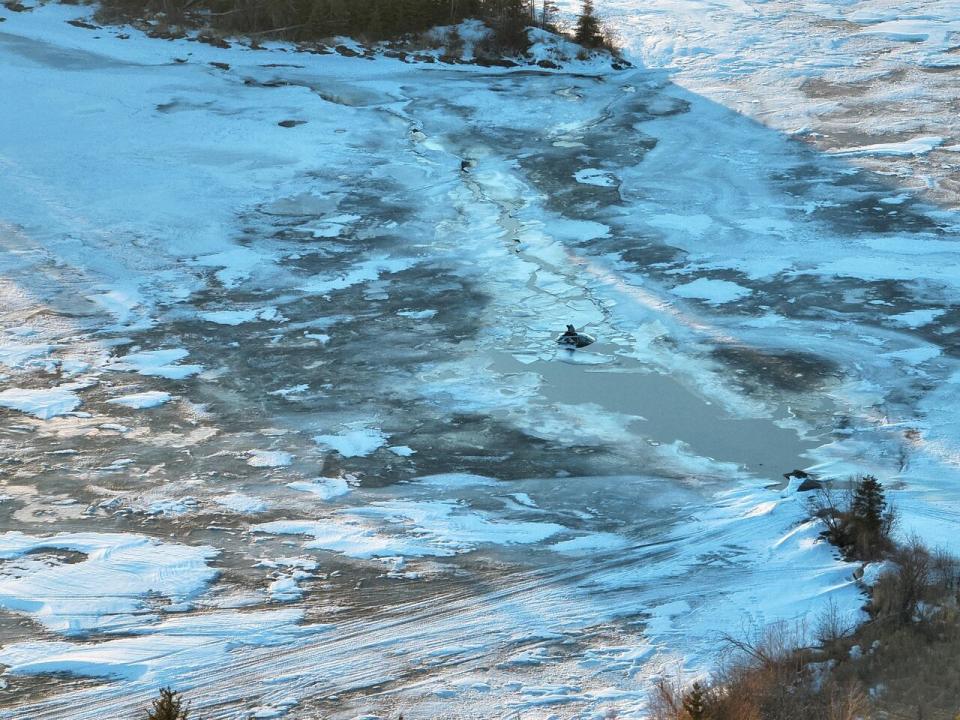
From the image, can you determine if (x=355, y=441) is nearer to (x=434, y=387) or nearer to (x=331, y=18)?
(x=434, y=387)

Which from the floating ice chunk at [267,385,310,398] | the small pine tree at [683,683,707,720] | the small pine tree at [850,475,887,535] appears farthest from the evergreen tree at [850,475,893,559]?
the floating ice chunk at [267,385,310,398]

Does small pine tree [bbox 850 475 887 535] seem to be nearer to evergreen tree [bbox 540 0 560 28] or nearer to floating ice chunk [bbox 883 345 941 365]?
floating ice chunk [bbox 883 345 941 365]

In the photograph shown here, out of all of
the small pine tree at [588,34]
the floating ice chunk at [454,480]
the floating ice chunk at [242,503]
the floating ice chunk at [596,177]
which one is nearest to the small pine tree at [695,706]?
the floating ice chunk at [454,480]

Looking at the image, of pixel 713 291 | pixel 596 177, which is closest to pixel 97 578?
pixel 713 291

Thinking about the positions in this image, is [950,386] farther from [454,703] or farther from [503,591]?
[454,703]

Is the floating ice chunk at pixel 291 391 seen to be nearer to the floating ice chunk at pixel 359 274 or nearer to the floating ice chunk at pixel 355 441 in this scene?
the floating ice chunk at pixel 355 441

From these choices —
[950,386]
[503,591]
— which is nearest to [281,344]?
[503,591]
